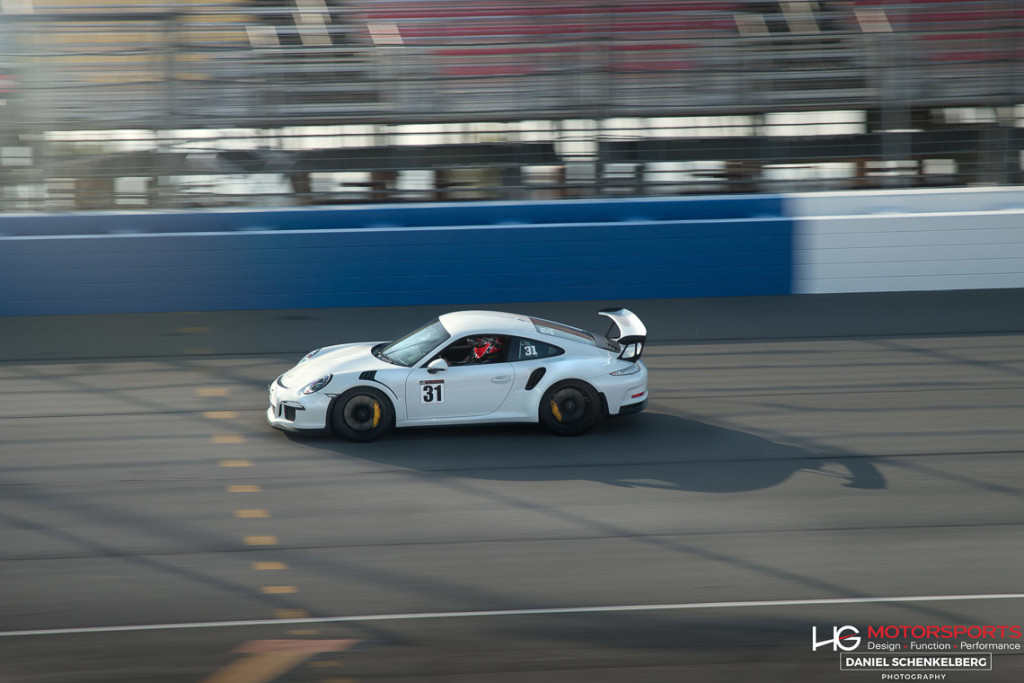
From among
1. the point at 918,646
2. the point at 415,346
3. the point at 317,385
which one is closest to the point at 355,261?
the point at 415,346

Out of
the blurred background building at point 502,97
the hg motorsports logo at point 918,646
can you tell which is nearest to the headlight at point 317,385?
the hg motorsports logo at point 918,646

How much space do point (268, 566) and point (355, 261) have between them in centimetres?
705

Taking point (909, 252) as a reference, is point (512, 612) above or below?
below

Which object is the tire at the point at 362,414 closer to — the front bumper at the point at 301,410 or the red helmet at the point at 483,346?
the front bumper at the point at 301,410

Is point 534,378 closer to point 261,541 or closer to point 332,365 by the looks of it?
point 332,365

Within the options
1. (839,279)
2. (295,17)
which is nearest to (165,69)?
(295,17)

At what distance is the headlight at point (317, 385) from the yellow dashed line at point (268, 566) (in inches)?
80.3

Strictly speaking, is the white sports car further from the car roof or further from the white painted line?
the white painted line

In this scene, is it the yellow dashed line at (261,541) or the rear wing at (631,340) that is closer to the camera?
the yellow dashed line at (261,541)

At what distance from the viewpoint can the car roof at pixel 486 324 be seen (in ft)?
26.2

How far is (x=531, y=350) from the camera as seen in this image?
26.1ft

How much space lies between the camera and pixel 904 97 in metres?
14.6

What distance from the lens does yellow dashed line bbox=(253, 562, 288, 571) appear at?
5859 mm

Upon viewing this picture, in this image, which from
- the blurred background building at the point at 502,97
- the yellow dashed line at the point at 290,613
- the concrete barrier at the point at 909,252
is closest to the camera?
the yellow dashed line at the point at 290,613
